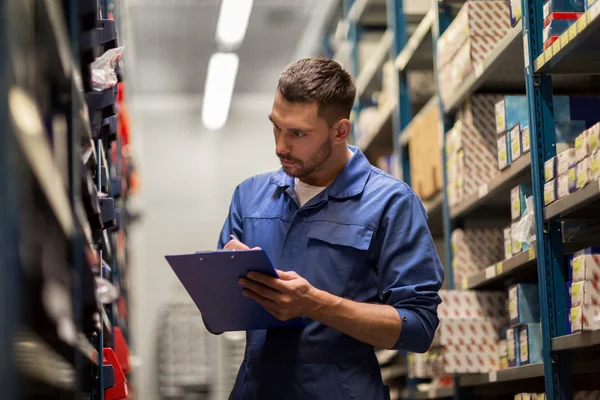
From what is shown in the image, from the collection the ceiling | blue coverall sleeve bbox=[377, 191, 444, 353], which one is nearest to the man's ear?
blue coverall sleeve bbox=[377, 191, 444, 353]

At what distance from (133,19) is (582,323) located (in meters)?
7.60

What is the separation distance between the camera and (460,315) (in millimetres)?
4227

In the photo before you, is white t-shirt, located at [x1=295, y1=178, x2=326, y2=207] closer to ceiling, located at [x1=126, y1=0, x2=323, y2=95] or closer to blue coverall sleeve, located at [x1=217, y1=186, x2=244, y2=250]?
blue coverall sleeve, located at [x1=217, y1=186, x2=244, y2=250]

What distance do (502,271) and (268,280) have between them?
171cm

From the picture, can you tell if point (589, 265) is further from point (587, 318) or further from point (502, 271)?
point (502, 271)

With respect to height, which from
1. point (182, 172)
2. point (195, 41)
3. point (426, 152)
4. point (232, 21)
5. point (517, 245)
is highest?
point (195, 41)

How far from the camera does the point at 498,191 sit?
13.2 ft

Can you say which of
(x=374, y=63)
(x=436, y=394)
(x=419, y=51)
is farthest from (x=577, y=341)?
(x=374, y=63)

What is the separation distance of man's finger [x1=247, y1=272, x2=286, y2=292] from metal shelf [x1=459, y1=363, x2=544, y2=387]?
1.46m

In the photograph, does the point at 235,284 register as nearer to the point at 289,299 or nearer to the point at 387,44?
the point at 289,299

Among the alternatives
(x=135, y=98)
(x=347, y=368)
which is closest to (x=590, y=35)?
(x=347, y=368)

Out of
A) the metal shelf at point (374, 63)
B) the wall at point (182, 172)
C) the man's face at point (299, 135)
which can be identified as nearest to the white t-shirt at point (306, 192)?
the man's face at point (299, 135)

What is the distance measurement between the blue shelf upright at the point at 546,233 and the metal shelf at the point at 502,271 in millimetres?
189

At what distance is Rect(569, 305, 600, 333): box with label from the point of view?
9.50ft
